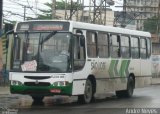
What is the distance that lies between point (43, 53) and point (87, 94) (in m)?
2.43

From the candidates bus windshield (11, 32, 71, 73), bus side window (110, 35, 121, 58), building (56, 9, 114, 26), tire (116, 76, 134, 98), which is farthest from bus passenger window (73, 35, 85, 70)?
building (56, 9, 114, 26)

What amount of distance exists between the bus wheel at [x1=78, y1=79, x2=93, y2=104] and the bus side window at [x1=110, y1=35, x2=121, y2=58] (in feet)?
8.26

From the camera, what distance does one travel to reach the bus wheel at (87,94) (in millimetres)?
18156

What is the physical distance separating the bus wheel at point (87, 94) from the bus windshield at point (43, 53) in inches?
64.2

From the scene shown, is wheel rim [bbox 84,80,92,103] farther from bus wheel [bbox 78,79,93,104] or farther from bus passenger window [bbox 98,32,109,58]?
bus passenger window [bbox 98,32,109,58]

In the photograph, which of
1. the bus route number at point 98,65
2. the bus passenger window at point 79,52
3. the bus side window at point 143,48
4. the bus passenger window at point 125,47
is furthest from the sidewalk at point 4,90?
the bus side window at point 143,48

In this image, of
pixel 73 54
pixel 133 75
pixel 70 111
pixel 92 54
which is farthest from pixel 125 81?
pixel 70 111

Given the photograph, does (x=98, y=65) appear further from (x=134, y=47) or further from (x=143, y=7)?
(x=143, y=7)

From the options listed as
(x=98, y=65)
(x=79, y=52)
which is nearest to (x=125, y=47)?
(x=98, y=65)

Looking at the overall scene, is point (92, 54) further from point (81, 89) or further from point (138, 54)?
point (138, 54)

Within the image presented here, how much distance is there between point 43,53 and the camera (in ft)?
55.9

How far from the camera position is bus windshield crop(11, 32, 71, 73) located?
16.9 m

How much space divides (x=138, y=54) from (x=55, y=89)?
→ 24.6ft

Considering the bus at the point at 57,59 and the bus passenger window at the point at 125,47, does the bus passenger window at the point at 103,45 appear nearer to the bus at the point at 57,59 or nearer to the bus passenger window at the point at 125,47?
the bus at the point at 57,59
